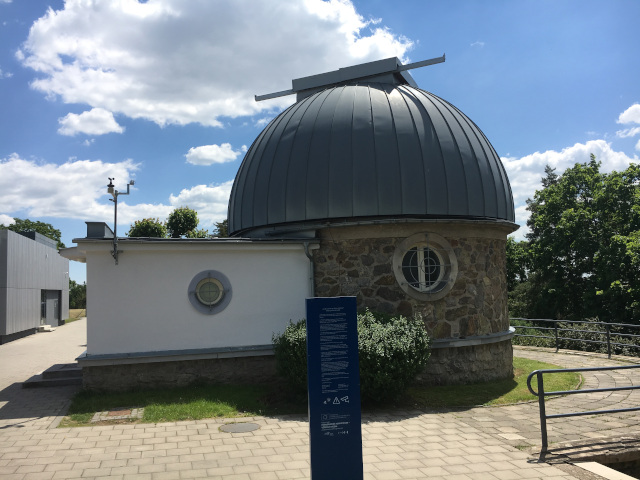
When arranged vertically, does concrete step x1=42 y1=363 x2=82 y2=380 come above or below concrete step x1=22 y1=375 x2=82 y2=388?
above

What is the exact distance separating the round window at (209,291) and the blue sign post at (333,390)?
5.32 metres

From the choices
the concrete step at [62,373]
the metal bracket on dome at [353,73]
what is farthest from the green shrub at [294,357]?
the metal bracket on dome at [353,73]

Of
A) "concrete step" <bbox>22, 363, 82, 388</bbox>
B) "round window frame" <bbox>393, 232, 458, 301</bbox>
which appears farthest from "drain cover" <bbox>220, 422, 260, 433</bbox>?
"concrete step" <bbox>22, 363, 82, 388</bbox>

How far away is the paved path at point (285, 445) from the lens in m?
5.92

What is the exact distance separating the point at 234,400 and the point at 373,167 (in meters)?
5.37

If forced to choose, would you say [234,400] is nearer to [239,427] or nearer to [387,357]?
[239,427]

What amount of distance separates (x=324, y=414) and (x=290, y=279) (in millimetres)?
5612

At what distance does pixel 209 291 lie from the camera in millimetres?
10258

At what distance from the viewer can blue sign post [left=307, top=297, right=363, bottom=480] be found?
5.16 metres

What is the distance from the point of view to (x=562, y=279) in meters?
26.4

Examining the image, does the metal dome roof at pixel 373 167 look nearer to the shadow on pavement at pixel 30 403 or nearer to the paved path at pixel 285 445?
the paved path at pixel 285 445

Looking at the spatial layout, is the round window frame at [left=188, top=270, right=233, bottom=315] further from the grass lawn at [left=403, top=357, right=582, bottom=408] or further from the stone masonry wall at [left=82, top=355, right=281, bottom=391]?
the grass lawn at [left=403, top=357, right=582, bottom=408]

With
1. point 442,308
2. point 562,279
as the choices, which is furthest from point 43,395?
point 562,279

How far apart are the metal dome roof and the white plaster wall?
4.26 ft
